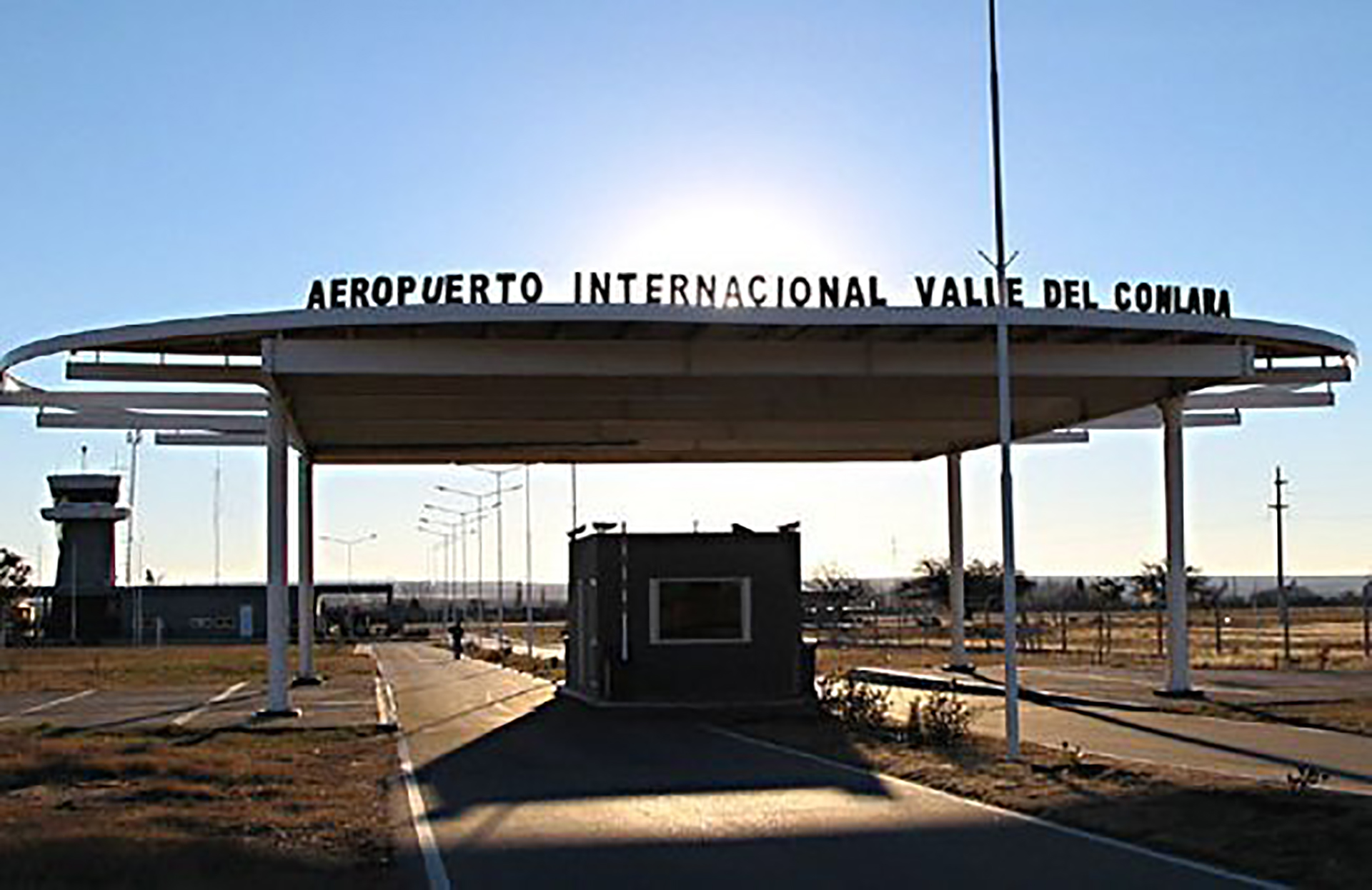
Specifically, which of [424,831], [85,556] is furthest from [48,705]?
[85,556]

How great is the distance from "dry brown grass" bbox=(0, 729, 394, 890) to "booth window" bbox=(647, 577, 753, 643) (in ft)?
25.9

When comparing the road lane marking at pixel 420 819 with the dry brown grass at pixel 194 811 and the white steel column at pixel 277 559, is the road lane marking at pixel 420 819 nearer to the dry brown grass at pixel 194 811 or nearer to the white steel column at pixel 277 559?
the dry brown grass at pixel 194 811

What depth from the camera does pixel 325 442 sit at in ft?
140

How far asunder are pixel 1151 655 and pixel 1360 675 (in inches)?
648

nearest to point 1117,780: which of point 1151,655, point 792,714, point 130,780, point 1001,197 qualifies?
point 1001,197

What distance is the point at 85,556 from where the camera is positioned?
104250 mm

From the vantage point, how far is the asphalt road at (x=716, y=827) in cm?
1301

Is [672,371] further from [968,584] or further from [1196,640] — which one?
[968,584]

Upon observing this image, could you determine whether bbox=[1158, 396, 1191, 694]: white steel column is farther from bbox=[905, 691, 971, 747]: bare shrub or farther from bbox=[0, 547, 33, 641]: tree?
bbox=[0, 547, 33, 641]: tree

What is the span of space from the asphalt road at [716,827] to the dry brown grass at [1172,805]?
0.43 meters

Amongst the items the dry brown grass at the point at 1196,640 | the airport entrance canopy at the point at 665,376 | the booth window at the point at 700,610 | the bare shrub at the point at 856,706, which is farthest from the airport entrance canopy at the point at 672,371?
the dry brown grass at the point at 1196,640

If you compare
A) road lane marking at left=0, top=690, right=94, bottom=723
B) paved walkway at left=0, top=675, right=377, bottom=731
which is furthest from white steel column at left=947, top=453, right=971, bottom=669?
road lane marking at left=0, top=690, right=94, bottom=723

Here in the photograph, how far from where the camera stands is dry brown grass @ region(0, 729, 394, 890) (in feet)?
43.8

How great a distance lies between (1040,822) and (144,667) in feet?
156
